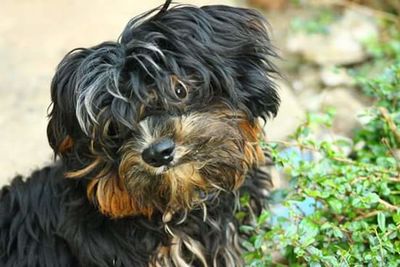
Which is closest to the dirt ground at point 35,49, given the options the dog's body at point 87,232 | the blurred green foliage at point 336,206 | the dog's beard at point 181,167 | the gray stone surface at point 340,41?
the gray stone surface at point 340,41

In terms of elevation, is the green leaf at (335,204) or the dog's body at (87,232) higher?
the dog's body at (87,232)

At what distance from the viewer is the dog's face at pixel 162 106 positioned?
3986mm

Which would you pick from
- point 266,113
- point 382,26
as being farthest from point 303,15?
point 266,113

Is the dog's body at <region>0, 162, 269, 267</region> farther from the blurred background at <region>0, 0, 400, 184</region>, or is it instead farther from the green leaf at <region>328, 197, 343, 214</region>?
the blurred background at <region>0, 0, 400, 184</region>

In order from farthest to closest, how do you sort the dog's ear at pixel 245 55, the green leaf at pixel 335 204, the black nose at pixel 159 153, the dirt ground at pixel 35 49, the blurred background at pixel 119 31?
the blurred background at pixel 119 31
the dirt ground at pixel 35 49
the green leaf at pixel 335 204
the dog's ear at pixel 245 55
the black nose at pixel 159 153

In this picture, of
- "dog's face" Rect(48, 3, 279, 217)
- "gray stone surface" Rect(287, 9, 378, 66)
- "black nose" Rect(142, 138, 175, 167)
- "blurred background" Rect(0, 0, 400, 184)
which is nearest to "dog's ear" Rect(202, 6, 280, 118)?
"dog's face" Rect(48, 3, 279, 217)

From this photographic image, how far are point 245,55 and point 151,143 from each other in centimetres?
60

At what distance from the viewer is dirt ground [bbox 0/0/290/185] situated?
6113 millimetres

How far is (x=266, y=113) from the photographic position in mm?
4375

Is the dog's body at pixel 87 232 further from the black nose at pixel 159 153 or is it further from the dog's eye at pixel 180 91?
the dog's eye at pixel 180 91

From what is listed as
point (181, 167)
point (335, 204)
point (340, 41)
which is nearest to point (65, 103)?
point (181, 167)

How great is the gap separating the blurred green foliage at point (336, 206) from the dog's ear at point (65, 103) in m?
0.98

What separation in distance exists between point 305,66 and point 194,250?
3.01 metres

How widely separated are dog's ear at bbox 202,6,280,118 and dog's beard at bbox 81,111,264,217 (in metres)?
0.11
